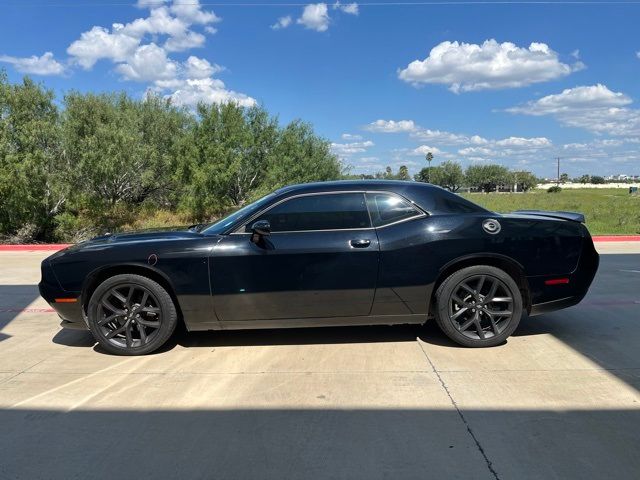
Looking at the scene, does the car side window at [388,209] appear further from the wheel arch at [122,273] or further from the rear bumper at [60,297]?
the rear bumper at [60,297]

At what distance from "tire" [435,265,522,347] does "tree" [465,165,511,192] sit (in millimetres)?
127413

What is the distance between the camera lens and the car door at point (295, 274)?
449 centimetres

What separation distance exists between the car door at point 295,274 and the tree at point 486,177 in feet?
420

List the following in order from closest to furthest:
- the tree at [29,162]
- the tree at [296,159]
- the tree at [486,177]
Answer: the tree at [29,162], the tree at [296,159], the tree at [486,177]

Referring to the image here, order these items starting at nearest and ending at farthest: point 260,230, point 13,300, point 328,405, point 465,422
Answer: point 465,422 → point 328,405 → point 260,230 → point 13,300

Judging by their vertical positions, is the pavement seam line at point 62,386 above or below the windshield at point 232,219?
below

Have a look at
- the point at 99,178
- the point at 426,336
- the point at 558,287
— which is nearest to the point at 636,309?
the point at 558,287

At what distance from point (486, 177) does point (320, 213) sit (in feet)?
456

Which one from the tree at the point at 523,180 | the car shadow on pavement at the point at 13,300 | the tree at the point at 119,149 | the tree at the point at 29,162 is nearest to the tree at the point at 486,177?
the tree at the point at 523,180

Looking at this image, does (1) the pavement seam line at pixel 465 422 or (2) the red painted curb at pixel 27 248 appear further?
(2) the red painted curb at pixel 27 248

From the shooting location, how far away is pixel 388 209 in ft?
15.4

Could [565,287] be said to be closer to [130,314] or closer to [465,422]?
[465,422]

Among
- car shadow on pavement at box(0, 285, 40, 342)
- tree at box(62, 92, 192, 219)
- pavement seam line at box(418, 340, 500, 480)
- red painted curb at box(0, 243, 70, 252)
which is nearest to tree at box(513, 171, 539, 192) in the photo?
tree at box(62, 92, 192, 219)

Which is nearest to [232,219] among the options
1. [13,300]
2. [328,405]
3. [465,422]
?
[328,405]
